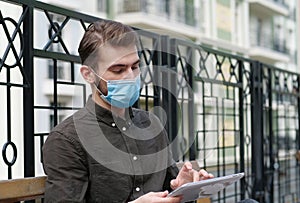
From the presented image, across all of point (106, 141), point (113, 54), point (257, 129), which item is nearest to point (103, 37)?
point (113, 54)

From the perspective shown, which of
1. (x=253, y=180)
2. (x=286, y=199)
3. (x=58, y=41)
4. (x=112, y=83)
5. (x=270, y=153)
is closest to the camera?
(x=112, y=83)

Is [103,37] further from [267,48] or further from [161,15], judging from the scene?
[267,48]

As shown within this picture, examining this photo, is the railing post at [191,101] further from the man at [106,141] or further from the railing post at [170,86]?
the man at [106,141]

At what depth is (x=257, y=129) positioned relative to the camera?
4.91 m

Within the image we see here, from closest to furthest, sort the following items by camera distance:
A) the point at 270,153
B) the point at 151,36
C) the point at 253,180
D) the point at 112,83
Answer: the point at 112,83, the point at 151,36, the point at 253,180, the point at 270,153

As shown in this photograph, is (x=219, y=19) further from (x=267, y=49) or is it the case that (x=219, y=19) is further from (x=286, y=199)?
(x=286, y=199)

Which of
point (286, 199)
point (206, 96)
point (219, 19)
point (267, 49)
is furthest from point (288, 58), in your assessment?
point (206, 96)

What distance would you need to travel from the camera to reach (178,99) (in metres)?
3.73

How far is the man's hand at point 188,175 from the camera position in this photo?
7.30 ft

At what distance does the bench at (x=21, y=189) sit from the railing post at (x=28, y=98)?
1.01 ft

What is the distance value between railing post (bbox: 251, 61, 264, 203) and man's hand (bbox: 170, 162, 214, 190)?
264 cm

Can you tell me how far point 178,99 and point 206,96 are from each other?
1.00 feet

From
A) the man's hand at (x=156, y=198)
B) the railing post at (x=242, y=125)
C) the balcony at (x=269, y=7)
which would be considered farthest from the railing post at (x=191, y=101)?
the balcony at (x=269, y=7)

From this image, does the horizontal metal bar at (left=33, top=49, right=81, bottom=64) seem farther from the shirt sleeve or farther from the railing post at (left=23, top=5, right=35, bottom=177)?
the shirt sleeve
